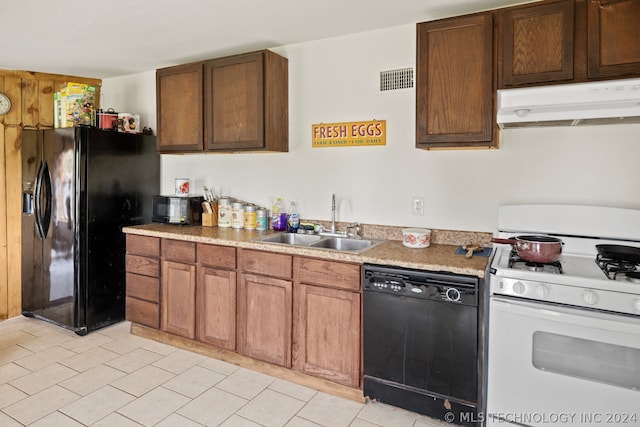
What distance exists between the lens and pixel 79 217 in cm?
325

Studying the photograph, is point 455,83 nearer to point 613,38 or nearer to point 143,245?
point 613,38

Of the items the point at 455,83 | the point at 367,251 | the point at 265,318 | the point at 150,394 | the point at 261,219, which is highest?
the point at 455,83

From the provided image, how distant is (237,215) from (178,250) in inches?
20.6

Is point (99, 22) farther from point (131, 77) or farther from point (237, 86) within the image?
A: point (131, 77)

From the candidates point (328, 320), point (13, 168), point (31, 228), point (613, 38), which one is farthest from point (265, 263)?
point (13, 168)

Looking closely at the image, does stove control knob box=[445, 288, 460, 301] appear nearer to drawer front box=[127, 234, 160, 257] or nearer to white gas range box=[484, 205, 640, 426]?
white gas range box=[484, 205, 640, 426]

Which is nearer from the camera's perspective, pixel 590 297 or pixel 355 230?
pixel 590 297

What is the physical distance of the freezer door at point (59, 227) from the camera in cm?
327

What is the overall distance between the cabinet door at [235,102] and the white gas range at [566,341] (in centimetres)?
184

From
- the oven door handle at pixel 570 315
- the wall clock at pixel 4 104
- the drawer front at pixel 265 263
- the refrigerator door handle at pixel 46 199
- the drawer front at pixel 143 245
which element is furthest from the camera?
the wall clock at pixel 4 104

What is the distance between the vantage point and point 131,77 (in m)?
4.01

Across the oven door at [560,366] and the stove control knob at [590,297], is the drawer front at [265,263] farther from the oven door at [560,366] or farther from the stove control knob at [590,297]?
the stove control knob at [590,297]

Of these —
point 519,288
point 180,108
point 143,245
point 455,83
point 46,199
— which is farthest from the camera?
point 46,199

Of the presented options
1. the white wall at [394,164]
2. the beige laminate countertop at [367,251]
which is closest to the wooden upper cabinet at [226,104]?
the white wall at [394,164]
